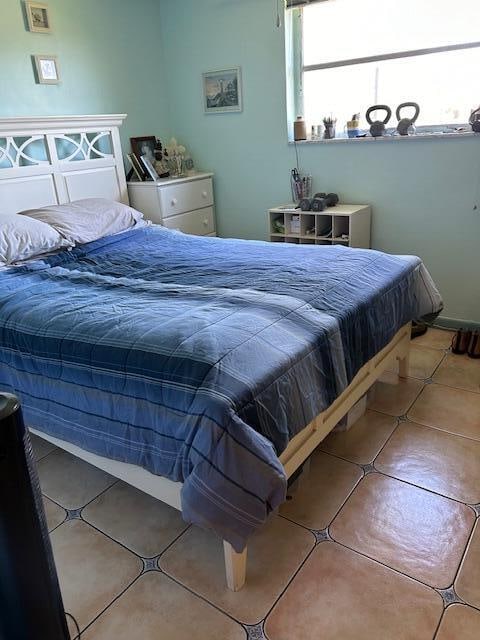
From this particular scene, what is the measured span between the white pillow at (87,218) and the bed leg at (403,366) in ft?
5.91

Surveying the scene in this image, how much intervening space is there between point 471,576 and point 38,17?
3547mm

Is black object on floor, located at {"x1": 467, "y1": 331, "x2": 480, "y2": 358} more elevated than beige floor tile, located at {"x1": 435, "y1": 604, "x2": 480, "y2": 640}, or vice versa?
black object on floor, located at {"x1": 467, "y1": 331, "x2": 480, "y2": 358}

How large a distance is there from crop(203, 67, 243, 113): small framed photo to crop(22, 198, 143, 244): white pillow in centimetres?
114

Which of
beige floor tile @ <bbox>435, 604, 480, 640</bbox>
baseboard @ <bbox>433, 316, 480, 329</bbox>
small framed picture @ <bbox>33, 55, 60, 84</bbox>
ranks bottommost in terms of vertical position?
beige floor tile @ <bbox>435, 604, 480, 640</bbox>

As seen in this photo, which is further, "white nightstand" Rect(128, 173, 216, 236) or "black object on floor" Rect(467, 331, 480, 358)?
"white nightstand" Rect(128, 173, 216, 236)

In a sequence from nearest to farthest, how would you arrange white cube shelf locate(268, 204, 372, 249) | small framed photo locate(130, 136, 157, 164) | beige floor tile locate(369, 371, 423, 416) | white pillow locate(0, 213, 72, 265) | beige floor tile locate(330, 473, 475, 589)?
beige floor tile locate(330, 473, 475, 589)
beige floor tile locate(369, 371, 423, 416)
white pillow locate(0, 213, 72, 265)
white cube shelf locate(268, 204, 372, 249)
small framed photo locate(130, 136, 157, 164)

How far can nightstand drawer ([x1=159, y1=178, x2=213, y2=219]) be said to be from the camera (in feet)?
11.3

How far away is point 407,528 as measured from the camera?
5.28 feet

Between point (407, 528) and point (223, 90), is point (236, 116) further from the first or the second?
point (407, 528)

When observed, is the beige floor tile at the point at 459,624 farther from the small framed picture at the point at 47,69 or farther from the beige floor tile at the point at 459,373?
the small framed picture at the point at 47,69

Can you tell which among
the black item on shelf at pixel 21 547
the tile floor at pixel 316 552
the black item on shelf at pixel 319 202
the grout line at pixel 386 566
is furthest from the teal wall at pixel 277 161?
the black item on shelf at pixel 21 547

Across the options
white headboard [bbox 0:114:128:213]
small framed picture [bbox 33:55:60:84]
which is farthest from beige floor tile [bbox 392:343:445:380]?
small framed picture [bbox 33:55:60:84]

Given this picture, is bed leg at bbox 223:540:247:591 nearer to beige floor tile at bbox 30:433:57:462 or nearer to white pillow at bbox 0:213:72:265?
beige floor tile at bbox 30:433:57:462

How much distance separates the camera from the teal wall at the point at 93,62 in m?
2.86
